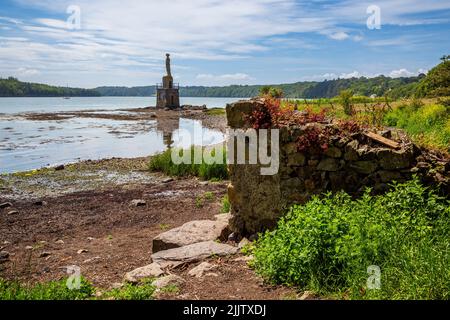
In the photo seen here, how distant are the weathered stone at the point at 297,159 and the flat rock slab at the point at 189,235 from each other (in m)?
2.20

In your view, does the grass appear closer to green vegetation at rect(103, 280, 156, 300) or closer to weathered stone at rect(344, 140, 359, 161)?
green vegetation at rect(103, 280, 156, 300)

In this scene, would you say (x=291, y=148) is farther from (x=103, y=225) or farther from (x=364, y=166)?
(x=103, y=225)

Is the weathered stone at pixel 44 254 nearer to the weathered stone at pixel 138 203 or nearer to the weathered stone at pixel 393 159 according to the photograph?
the weathered stone at pixel 138 203

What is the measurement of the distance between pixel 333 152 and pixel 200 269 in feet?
10.9

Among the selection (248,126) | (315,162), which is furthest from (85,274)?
(315,162)

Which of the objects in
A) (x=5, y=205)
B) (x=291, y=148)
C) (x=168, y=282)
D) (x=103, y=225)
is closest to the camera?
(x=168, y=282)

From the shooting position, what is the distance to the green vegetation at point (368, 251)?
16.2 feet

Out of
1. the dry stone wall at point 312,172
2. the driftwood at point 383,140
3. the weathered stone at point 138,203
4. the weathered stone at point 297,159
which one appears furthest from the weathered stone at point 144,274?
the weathered stone at point 138,203

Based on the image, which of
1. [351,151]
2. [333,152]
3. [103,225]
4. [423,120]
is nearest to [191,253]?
[333,152]

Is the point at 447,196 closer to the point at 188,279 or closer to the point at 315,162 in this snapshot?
the point at 315,162

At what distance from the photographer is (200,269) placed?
7.11 metres

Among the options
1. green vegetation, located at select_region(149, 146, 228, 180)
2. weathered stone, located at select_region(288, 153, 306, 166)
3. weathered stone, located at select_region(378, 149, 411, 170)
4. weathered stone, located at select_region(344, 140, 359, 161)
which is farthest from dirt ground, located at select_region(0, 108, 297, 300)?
weathered stone, located at select_region(378, 149, 411, 170)

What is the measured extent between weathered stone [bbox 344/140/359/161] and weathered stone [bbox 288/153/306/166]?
82 cm

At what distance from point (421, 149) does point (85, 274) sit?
687 centimetres
